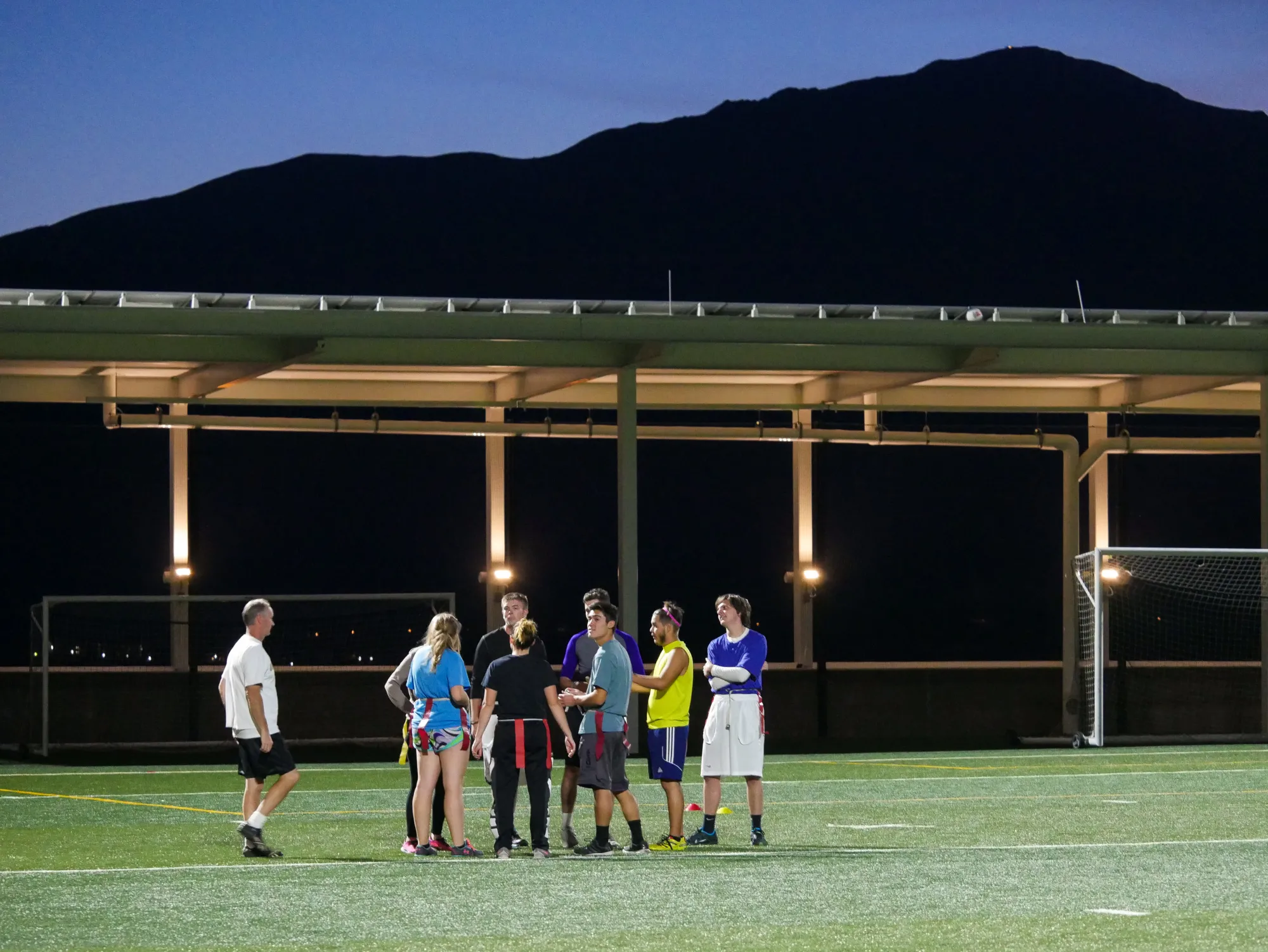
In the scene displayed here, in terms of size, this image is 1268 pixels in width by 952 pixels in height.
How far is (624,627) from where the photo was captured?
65.0 ft

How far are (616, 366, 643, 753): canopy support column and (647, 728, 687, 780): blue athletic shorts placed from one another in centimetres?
817

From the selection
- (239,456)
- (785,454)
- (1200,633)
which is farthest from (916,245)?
(1200,633)

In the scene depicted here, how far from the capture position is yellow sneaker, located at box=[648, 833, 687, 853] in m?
11.6

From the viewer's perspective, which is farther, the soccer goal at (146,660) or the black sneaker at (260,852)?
the soccer goal at (146,660)

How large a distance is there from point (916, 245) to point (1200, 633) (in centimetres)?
7987

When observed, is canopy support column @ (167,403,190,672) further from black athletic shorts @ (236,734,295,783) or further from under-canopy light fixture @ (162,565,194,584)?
black athletic shorts @ (236,734,295,783)

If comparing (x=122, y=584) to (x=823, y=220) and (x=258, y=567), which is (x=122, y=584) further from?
(x=823, y=220)

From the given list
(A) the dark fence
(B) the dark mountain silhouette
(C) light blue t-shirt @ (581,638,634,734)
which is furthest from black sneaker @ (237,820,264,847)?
(B) the dark mountain silhouette

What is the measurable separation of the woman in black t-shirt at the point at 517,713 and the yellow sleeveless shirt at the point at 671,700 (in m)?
0.83

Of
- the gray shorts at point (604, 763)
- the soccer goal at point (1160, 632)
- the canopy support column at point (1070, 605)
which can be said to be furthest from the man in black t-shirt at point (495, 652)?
the canopy support column at point (1070, 605)

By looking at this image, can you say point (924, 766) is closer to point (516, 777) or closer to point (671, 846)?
point (671, 846)

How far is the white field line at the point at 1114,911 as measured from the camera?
882 cm

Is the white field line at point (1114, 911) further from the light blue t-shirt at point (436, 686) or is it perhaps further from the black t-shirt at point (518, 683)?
the light blue t-shirt at point (436, 686)

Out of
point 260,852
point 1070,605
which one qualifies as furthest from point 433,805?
point 1070,605
